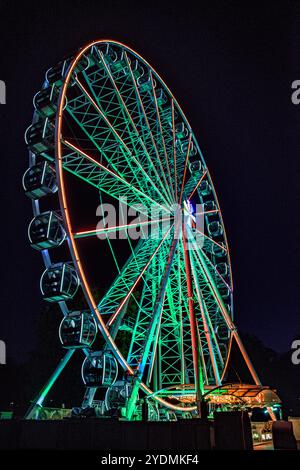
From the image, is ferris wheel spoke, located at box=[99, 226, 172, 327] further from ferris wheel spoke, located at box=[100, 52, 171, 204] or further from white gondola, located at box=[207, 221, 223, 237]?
white gondola, located at box=[207, 221, 223, 237]

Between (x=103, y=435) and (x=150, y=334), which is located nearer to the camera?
(x=103, y=435)

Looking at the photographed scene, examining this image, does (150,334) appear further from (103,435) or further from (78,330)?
(103,435)

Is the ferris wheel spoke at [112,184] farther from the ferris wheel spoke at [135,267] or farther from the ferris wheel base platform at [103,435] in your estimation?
the ferris wheel base platform at [103,435]

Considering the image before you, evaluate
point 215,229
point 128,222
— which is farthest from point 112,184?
point 215,229

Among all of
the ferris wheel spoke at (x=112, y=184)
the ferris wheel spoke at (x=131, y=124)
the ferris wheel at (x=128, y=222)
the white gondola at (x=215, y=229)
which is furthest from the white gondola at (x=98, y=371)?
the white gondola at (x=215, y=229)

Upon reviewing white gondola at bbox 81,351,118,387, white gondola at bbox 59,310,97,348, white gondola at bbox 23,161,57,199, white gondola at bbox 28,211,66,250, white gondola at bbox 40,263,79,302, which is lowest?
white gondola at bbox 81,351,118,387

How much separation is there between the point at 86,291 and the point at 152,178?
8221 mm

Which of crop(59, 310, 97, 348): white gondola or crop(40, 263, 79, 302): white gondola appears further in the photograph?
crop(40, 263, 79, 302): white gondola

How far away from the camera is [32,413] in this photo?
15.2 metres

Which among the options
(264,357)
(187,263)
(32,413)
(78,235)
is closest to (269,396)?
(187,263)

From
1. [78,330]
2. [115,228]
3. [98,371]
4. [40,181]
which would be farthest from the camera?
[115,228]

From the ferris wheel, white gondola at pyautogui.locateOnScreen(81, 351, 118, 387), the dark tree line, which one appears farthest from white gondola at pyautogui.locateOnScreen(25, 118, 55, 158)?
the dark tree line

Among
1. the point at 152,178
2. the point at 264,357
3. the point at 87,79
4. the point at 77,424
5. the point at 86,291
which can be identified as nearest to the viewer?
the point at 77,424
